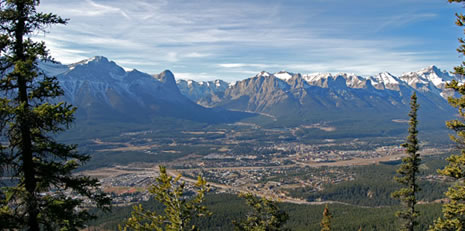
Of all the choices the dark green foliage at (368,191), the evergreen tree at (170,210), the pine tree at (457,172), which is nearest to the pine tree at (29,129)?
the evergreen tree at (170,210)

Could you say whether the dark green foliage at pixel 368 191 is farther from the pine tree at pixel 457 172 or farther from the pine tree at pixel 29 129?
the pine tree at pixel 29 129

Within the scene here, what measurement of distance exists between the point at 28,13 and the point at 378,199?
119000 mm

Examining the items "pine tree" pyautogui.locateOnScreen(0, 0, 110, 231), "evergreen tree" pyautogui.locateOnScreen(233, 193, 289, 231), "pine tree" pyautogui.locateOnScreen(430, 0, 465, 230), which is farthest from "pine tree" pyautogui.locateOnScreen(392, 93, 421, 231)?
"pine tree" pyautogui.locateOnScreen(0, 0, 110, 231)

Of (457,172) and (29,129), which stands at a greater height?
(29,129)

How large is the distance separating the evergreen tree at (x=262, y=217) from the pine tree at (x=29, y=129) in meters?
8.14

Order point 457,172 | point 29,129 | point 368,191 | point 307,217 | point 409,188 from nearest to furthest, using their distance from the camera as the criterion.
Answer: point 29,129 < point 457,172 < point 409,188 < point 307,217 < point 368,191

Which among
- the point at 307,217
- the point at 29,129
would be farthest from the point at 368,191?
the point at 29,129

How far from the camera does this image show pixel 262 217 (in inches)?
671

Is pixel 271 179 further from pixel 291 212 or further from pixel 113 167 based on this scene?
pixel 113 167

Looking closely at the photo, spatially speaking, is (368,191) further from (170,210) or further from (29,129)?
(29,129)

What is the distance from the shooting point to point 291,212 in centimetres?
9275

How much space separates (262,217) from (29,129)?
11191 mm

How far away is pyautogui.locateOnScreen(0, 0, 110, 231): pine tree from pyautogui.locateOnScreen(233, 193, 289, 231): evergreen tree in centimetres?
814

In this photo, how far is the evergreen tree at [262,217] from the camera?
54.1 feet
